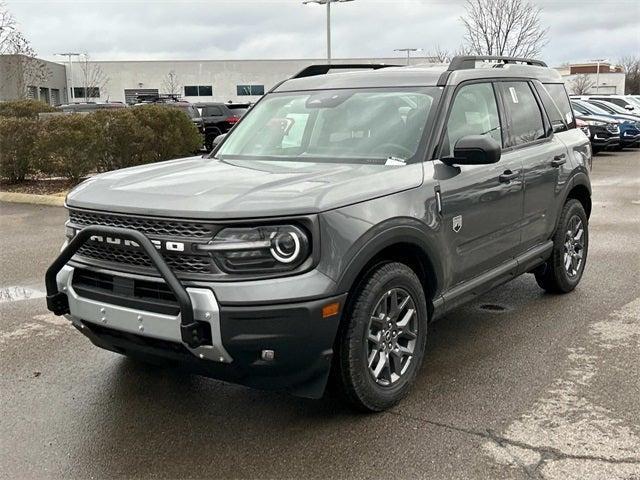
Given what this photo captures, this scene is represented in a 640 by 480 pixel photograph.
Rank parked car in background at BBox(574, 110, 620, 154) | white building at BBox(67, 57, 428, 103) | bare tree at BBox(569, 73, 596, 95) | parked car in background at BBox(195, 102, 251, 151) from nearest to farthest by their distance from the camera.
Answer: parked car in background at BBox(574, 110, 620, 154) < parked car in background at BBox(195, 102, 251, 151) < bare tree at BBox(569, 73, 596, 95) < white building at BBox(67, 57, 428, 103)

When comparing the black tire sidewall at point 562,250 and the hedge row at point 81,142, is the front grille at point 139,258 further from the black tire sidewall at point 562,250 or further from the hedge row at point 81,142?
the hedge row at point 81,142

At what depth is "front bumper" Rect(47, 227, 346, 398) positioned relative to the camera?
120 inches

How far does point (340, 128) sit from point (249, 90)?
233 ft

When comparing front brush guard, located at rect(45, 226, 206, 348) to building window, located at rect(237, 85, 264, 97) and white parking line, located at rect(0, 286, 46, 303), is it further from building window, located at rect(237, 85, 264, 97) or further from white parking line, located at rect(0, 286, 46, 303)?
building window, located at rect(237, 85, 264, 97)

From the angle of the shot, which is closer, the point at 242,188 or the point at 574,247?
the point at 242,188

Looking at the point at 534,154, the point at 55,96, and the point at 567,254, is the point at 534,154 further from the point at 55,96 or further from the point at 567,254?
the point at 55,96

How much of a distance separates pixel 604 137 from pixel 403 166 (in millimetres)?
19401

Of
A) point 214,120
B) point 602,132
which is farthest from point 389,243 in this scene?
point 602,132

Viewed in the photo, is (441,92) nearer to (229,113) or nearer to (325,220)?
(325,220)

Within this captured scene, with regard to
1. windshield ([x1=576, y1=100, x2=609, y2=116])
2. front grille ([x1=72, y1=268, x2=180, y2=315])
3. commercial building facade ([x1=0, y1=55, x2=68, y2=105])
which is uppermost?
commercial building facade ([x1=0, y1=55, x2=68, y2=105])

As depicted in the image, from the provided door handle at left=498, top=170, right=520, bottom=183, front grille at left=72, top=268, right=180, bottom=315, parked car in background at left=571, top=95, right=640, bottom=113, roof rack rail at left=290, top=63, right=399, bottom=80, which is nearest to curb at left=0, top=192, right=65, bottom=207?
roof rack rail at left=290, top=63, right=399, bottom=80

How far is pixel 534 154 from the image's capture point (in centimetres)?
506

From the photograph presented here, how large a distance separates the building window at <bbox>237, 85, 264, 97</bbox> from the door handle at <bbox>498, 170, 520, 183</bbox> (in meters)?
69.6

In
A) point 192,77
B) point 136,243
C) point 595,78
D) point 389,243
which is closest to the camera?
point 136,243
